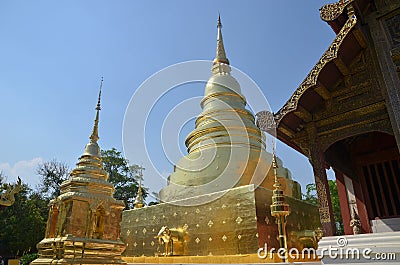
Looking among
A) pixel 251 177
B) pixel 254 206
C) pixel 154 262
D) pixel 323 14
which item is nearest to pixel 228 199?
pixel 254 206

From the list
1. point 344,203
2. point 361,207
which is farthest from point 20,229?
point 361,207

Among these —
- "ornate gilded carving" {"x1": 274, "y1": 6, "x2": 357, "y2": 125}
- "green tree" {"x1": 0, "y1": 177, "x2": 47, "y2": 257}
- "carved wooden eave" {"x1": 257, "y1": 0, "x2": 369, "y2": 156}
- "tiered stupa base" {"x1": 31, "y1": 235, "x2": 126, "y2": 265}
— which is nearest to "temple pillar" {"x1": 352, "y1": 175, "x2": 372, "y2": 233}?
"carved wooden eave" {"x1": 257, "y1": 0, "x2": 369, "y2": 156}

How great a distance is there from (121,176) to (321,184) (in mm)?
22743

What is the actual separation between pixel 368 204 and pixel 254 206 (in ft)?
9.27

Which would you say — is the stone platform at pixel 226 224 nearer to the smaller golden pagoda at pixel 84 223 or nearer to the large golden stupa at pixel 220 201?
the large golden stupa at pixel 220 201

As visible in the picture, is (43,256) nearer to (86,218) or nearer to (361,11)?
(86,218)

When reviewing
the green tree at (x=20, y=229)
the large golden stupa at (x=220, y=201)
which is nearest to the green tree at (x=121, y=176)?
the green tree at (x=20, y=229)

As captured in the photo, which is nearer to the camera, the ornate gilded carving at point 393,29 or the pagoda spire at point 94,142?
the ornate gilded carving at point 393,29

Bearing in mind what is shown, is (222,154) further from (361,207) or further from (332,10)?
(332,10)

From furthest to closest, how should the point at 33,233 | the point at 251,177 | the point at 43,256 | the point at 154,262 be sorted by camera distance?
the point at 33,233 < the point at 251,177 < the point at 154,262 < the point at 43,256

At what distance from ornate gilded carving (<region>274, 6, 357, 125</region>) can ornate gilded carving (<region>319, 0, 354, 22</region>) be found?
0.22 metres

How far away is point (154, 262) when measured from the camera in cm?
898

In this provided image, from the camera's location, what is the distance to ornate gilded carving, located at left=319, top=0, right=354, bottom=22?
4.62 m

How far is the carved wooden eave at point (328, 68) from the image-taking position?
179 inches
